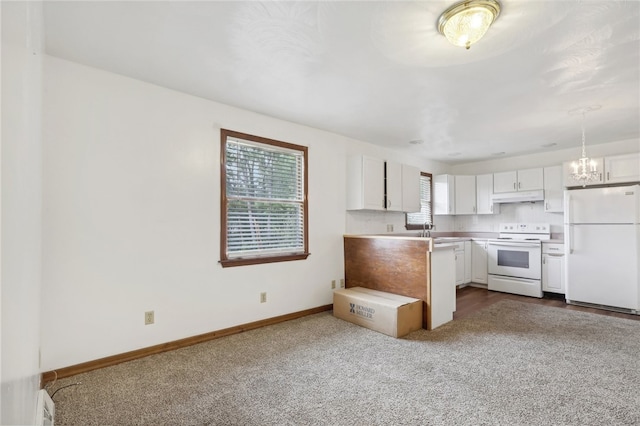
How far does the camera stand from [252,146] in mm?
3586

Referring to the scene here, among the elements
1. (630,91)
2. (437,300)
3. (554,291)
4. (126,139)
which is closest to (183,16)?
(126,139)

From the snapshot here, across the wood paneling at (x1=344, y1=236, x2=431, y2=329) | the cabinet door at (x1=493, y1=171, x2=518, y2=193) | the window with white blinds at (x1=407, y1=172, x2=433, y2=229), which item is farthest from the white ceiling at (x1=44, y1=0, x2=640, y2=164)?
the window with white blinds at (x1=407, y1=172, x2=433, y2=229)

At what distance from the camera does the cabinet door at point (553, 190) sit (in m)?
5.07

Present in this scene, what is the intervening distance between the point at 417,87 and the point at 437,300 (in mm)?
2245

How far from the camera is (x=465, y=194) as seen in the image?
6180 mm

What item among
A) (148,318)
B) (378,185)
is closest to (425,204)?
(378,185)

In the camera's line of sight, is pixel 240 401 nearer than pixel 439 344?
Yes

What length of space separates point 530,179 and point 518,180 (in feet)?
0.59

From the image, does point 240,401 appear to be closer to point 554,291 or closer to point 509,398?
point 509,398

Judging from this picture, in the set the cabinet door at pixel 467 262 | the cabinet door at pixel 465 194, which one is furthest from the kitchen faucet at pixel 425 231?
the cabinet door at pixel 465 194

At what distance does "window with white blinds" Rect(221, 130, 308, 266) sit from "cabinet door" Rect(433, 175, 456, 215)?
3.28m

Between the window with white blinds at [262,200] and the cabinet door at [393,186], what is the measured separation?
1.33 metres

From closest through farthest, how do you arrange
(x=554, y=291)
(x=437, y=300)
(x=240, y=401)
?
(x=240, y=401) < (x=437, y=300) < (x=554, y=291)

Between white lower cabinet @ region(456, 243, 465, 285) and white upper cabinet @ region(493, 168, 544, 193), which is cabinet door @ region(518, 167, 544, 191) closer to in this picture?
white upper cabinet @ region(493, 168, 544, 193)
